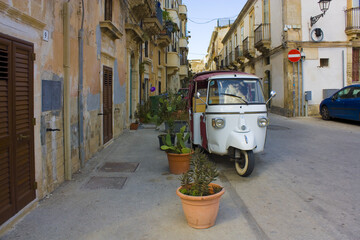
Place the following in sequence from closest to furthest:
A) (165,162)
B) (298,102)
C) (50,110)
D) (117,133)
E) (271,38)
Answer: (50,110)
(165,162)
(117,133)
(298,102)
(271,38)

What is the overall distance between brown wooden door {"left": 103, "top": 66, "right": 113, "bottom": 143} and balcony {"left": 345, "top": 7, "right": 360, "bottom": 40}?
→ 13985 mm

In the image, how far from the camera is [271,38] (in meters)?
20.4

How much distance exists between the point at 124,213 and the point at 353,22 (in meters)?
17.5

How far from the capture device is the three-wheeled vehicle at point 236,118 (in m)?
5.92

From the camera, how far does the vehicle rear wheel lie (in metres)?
5.77

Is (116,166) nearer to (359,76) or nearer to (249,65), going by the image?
(359,76)

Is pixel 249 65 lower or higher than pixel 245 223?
higher

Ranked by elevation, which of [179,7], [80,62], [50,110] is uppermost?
[179,7]

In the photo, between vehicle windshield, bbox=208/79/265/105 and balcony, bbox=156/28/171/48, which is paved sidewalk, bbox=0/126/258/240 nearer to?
vehicle windshield, bbox=208/79/265/105

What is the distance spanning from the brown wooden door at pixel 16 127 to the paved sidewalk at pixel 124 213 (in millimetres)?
350

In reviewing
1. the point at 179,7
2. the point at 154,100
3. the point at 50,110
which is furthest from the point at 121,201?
the point at 179,7

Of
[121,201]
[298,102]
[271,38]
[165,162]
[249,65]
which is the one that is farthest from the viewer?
[249,65]

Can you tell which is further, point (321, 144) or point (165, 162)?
point (321, 144)

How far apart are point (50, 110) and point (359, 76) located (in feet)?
57.9
